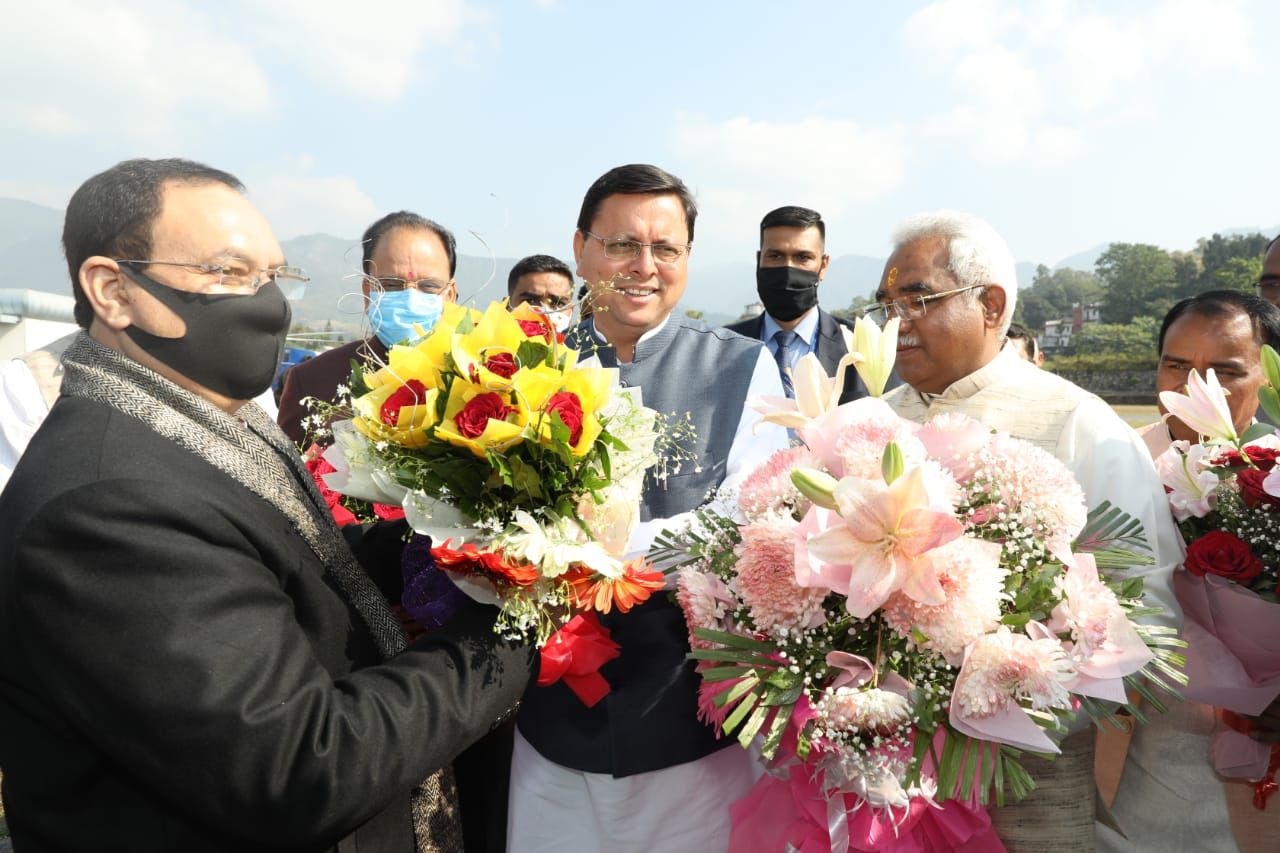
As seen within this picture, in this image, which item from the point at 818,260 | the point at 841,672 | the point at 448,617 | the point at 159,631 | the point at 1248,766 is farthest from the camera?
the point at 818,260

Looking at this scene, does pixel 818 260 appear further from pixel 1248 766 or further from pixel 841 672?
pixel 841 672

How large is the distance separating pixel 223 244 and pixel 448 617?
940 mm

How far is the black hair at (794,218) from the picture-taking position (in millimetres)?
5625

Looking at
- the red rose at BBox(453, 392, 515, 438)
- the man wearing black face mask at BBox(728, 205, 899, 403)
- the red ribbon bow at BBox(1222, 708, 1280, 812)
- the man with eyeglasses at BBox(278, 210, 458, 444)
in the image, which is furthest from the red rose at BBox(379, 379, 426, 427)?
the man wearing black face mask at BBox(728, 205, 899, 403)

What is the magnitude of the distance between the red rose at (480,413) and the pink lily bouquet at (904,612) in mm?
555

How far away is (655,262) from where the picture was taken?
2748 mm

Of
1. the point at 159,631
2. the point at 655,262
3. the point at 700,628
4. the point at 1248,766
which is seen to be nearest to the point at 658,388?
the point at 655,262

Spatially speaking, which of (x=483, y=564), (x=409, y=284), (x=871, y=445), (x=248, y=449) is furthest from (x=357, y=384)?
(x=409, y=284)

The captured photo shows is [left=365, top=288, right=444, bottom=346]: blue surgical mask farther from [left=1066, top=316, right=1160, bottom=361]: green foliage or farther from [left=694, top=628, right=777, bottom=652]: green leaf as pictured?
[left=1066, top=316, right=1160, bottom=361]: green foliage

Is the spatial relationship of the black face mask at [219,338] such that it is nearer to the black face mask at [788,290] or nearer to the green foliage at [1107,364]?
the black face mask at [788,290]

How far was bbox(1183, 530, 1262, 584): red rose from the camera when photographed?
207cm

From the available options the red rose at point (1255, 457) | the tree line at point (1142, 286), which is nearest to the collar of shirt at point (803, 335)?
the red rose at point (1255, 457)

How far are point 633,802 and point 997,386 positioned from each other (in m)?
1.66

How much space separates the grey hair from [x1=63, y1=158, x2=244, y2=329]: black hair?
2099 mm
